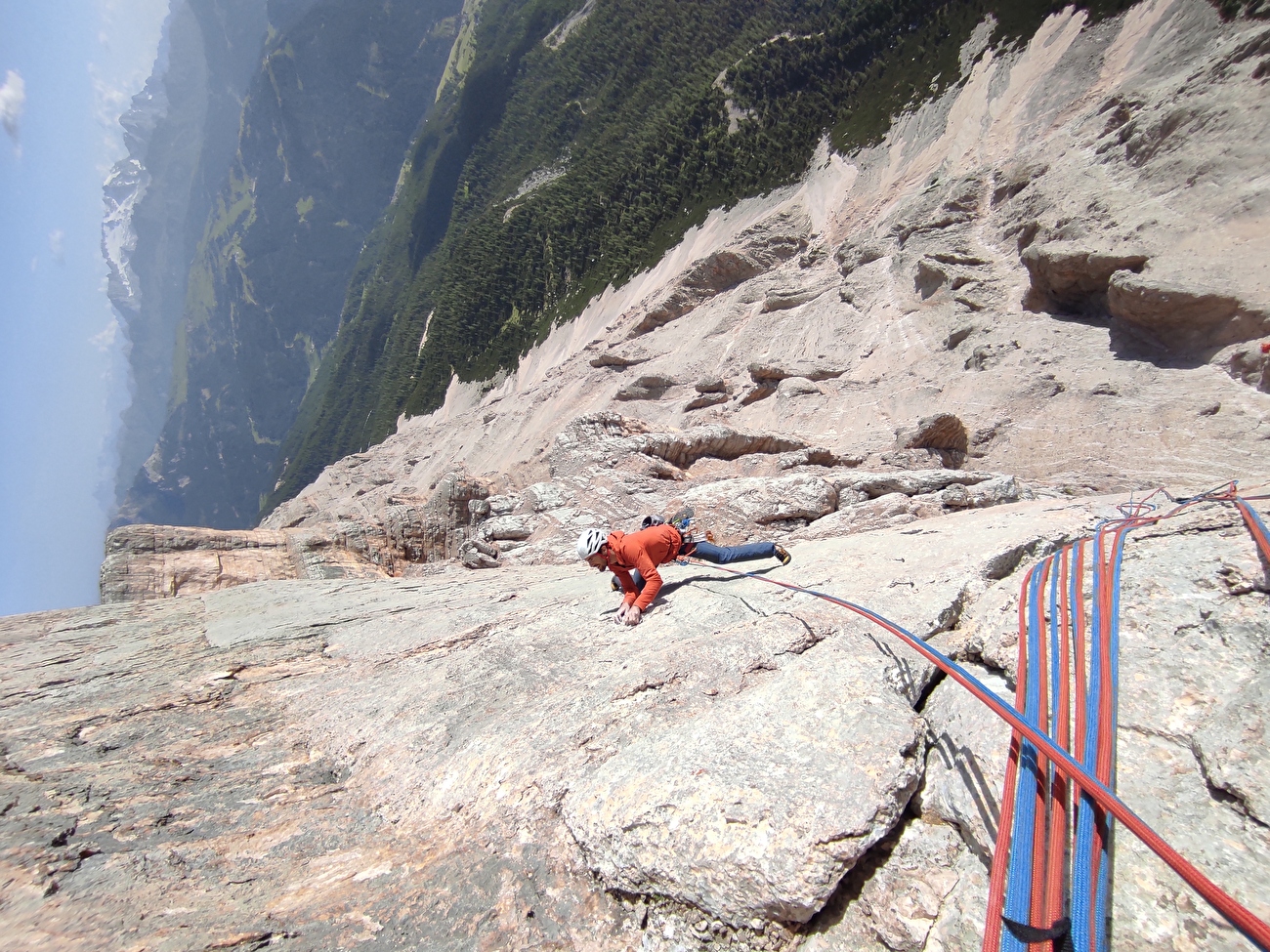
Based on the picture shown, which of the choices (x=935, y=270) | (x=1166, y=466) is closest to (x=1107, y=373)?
(x=1166, y=466)

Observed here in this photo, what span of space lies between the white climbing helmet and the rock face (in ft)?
2.66

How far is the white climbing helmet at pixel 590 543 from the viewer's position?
5504 millimetres

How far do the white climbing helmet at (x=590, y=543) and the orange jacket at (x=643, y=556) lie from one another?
10 centimetres

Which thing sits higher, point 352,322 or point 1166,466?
point 352,322

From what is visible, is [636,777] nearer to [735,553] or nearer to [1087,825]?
[1087,825]

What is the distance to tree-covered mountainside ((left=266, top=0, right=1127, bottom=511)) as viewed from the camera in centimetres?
3128

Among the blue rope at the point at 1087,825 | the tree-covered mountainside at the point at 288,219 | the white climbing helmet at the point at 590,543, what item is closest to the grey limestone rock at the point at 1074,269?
the blue rope at the point at 1087,825

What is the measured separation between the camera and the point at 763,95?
3666 centimetres

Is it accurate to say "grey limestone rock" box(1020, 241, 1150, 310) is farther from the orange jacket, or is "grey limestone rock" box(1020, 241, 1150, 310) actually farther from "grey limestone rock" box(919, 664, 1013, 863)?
"grey limestone rock" box(919, 664, 1013, 863)

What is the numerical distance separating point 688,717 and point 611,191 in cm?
5044

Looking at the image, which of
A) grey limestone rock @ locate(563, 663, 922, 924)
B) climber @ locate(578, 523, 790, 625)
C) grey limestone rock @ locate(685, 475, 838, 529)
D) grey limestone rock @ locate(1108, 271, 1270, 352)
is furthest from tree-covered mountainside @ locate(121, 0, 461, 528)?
grey limestone rock @ locate(563, 663, 922, 924)

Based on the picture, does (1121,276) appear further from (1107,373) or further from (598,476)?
(598,476)

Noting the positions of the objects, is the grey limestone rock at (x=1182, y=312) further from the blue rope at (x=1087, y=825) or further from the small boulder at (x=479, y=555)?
the small boulder at (x=479, y=555)

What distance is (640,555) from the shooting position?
528 centimetres
